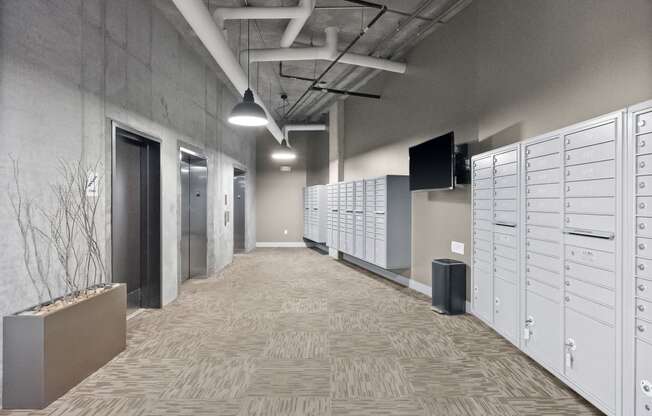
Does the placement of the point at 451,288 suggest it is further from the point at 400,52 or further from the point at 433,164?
the point at 400,52

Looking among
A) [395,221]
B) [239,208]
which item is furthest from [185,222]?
[395,221]

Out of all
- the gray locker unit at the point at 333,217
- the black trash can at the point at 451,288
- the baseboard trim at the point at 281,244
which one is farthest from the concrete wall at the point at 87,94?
the baseboard trim at the point at 281,244

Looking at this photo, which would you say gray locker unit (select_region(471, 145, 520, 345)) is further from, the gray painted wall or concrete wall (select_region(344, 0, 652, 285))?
the gray painted wall

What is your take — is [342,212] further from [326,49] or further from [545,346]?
[545,346]

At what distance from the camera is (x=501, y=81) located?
359 centimetres

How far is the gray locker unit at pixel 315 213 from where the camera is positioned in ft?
28.1

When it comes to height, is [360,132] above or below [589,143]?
above

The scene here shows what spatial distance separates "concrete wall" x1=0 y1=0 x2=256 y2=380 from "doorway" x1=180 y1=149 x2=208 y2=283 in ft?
2.32

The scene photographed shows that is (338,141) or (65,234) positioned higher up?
(338,141)

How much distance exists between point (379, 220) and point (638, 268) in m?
3.85

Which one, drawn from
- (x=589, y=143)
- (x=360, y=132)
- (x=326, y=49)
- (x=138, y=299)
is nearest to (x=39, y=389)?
(x=138, y=299)

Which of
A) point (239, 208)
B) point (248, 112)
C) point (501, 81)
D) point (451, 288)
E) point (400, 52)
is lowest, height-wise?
point (451, 288)

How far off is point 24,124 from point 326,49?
355 cm

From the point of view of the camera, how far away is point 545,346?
2402 millimetres
